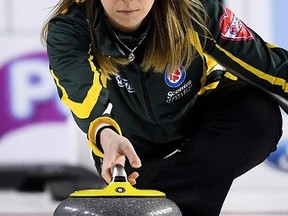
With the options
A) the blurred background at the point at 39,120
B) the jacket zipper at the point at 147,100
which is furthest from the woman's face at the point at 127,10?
the blurred background at the point at 39,120

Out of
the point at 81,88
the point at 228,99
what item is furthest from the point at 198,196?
the point at 81,88

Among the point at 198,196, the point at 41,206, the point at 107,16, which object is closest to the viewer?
the point at 107,16

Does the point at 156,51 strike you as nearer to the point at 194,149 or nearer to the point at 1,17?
the point at 194,149

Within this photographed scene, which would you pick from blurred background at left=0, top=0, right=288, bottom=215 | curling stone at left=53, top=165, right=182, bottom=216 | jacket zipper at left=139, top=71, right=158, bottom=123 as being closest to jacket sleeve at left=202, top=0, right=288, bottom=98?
jacket zipper at left=139, top=71, right=158, bottom=123

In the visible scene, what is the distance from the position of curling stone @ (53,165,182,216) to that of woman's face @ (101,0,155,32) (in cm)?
41

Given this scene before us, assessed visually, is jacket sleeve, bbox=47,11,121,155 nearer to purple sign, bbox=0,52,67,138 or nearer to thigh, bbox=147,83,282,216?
thigh, bbox=147,83,282,216

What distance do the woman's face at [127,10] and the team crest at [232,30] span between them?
190 mm

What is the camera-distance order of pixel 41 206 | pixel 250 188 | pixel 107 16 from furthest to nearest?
pixel 250 188 → pixel 41 206 → pixel 107 16

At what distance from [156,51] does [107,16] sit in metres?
0.10

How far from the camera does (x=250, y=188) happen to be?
2.73 m

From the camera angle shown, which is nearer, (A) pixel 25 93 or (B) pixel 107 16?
(B) pixel 107 16

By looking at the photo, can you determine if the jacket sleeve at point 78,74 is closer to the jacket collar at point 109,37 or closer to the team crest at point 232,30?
the jacket collar at point 109,37

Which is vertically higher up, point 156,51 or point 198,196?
point 156,51

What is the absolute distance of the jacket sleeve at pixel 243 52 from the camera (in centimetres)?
155
